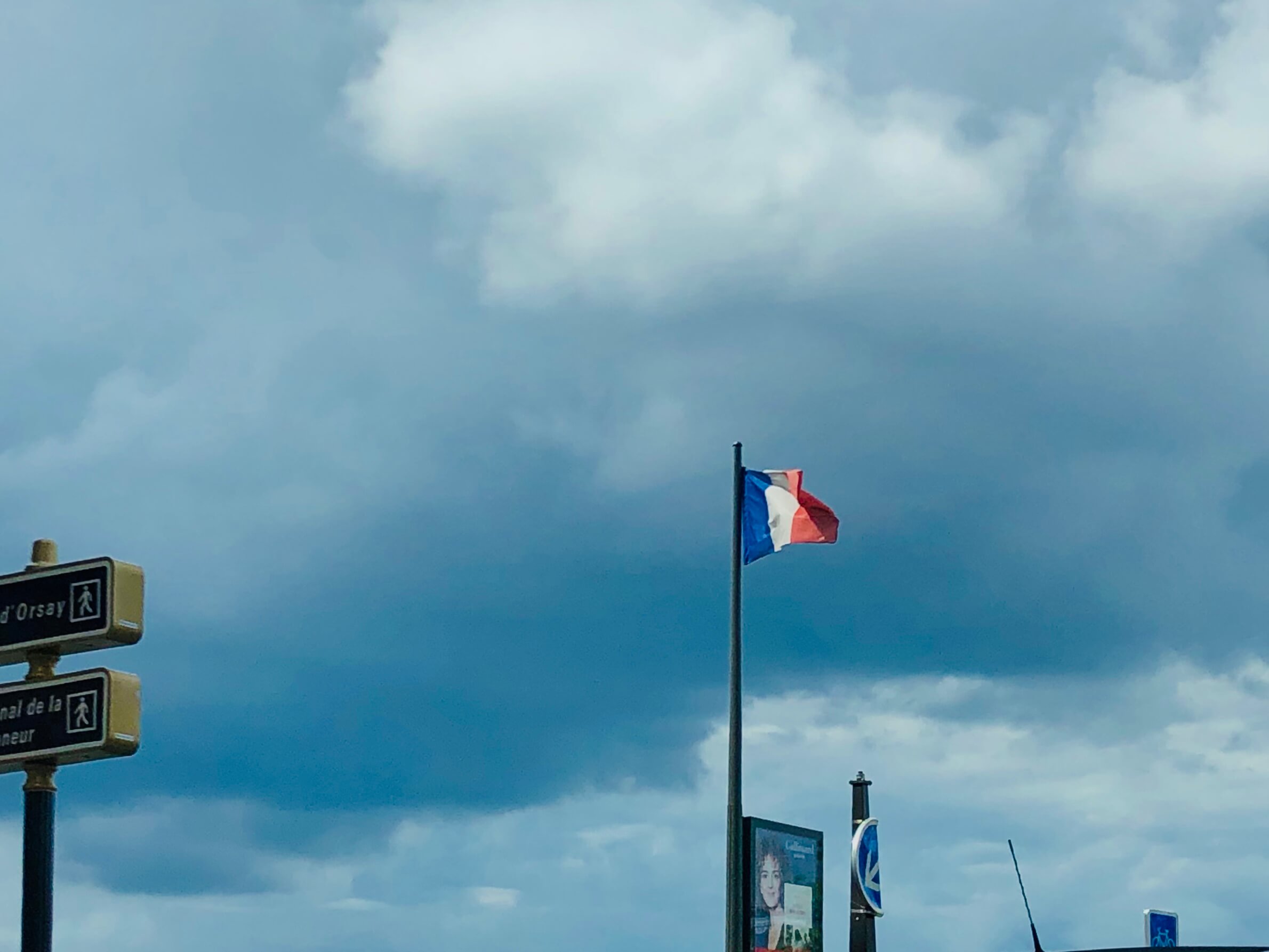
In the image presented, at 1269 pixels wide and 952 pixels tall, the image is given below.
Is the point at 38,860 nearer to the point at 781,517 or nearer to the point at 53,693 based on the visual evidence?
the point at 53,693

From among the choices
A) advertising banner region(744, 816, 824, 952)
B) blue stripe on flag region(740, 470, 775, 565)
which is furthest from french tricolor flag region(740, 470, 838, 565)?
advertising banner region(744, 816, 824, 952)

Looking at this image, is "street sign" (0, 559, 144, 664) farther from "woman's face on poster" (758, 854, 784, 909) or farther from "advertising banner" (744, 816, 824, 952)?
"woman's face on poster" (758, 854, 784, 909)

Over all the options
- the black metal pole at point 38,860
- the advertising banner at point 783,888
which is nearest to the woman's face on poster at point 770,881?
the advertising banner at point 783,888

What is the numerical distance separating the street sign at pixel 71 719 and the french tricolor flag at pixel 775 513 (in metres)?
12.1

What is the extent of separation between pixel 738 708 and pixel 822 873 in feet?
43.1

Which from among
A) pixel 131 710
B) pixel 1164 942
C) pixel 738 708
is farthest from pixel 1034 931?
pixel 131 710

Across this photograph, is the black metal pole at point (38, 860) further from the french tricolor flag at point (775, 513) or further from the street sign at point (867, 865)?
the street sign at point (867, 865)

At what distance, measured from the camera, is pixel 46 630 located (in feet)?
56.5

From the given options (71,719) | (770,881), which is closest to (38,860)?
(71,719)

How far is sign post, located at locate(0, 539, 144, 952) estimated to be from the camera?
16.8m

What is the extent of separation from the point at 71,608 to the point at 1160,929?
68.8ft

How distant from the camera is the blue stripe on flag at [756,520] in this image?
89.5 feet

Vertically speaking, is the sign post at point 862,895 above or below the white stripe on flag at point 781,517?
below

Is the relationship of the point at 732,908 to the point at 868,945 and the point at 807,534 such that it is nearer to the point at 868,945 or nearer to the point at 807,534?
the point at 807,534
